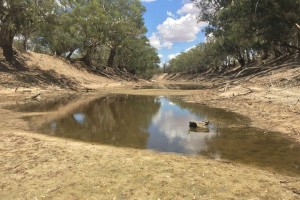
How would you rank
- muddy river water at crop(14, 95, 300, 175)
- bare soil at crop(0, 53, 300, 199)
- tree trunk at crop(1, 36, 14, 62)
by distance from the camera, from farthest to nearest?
tree trunk at crop(1, 36, 14, 62), muddy river water at crop(14, 95, 300, 175), bare soil at crop(0, 53, 300, 199)

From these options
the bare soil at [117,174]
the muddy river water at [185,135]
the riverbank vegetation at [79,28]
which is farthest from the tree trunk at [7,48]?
the bare soil at [117,174]

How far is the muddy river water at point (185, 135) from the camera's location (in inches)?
447

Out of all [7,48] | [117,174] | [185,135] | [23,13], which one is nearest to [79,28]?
[7,48]

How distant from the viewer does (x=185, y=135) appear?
14.8 metres

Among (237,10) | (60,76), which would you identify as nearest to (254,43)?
(237,10)

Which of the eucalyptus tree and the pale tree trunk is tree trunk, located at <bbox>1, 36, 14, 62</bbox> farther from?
the eucalyptus tree

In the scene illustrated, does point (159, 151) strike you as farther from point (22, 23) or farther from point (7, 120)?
point (22, 23)

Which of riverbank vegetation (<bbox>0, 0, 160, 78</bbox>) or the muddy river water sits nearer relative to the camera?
the muddy river water

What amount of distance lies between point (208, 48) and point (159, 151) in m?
89.4

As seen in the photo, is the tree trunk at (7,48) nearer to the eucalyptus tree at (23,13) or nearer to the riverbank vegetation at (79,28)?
the riverbank vegetation at (79,28)

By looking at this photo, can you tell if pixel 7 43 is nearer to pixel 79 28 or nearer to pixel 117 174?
pixel 79 28

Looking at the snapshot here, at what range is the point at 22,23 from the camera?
3366 cm

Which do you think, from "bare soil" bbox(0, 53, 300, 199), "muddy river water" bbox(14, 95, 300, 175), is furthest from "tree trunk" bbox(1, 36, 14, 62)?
"bare soil" bbox(0, 53, 300, 199)

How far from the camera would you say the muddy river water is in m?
11.3
